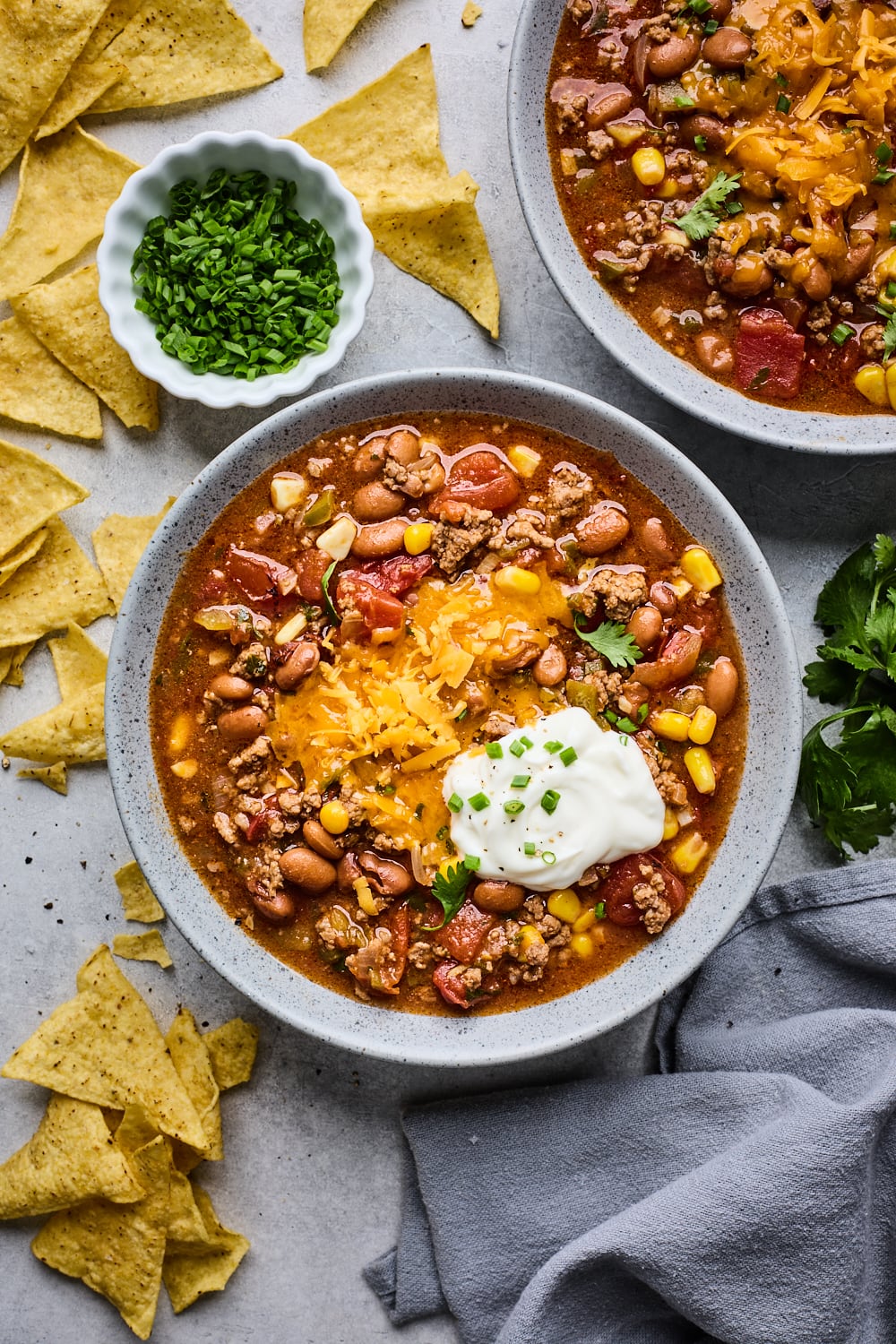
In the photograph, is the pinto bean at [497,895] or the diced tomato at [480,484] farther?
the diced tomato at [480,484]

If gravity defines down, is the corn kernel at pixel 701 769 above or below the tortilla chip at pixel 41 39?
below

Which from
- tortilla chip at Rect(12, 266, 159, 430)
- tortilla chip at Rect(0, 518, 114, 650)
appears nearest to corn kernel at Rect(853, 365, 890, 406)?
tortilla chip at Rect(12, 266, 159, 430)

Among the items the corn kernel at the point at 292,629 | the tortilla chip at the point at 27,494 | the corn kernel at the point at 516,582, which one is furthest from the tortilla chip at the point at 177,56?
the corn kernel at the point at 516,582

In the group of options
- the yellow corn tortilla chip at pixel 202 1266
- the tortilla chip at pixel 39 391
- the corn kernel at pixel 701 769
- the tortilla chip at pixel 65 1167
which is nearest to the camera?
the corn kernel at pixel 701 769

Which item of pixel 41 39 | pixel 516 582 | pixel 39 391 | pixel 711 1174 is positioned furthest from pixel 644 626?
pixel 41 39

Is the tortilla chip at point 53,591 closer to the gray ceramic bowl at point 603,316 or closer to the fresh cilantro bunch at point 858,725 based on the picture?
the gray ceramic bowl at point 603,316

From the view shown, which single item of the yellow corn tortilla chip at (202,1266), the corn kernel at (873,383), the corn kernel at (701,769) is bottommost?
the yellow corn tortilla chip at (202,1266)

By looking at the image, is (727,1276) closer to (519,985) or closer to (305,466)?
(519,985)

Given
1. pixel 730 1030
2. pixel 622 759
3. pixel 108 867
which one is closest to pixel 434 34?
pixel 622 759
